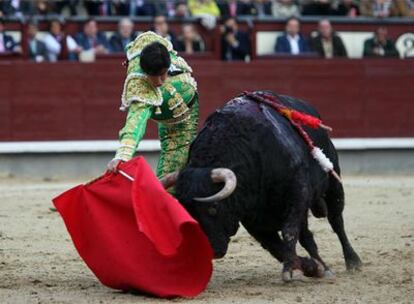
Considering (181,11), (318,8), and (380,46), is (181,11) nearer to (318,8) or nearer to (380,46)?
(318,8)

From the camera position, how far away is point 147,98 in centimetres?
488

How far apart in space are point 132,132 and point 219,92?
227 inches

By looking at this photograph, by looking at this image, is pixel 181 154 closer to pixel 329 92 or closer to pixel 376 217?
pixel 376 217

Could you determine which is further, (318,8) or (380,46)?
(318,8)

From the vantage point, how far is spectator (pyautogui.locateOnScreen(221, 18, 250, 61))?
34.5 feet

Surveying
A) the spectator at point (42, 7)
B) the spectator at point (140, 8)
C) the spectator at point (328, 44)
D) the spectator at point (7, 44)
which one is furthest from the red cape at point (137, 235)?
the spectator at point (328, 44)

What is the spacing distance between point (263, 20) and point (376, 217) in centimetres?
328

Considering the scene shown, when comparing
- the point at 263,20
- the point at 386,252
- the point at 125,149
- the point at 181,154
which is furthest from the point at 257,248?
the point at 263,20

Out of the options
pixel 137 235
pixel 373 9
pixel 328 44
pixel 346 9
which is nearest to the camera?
pixel 137 235

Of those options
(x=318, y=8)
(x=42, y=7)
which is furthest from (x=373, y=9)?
(x=42, y=7)

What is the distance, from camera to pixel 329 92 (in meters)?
10.9

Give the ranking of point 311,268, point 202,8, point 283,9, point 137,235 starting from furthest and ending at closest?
point 283,9 → point 202,8 → point 311,268 → point 137,235

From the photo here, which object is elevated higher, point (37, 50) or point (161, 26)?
point (161, 26)

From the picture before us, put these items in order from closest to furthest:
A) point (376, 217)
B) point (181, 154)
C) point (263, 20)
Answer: point (181, 154), point (376, 217), point (263, 20)
